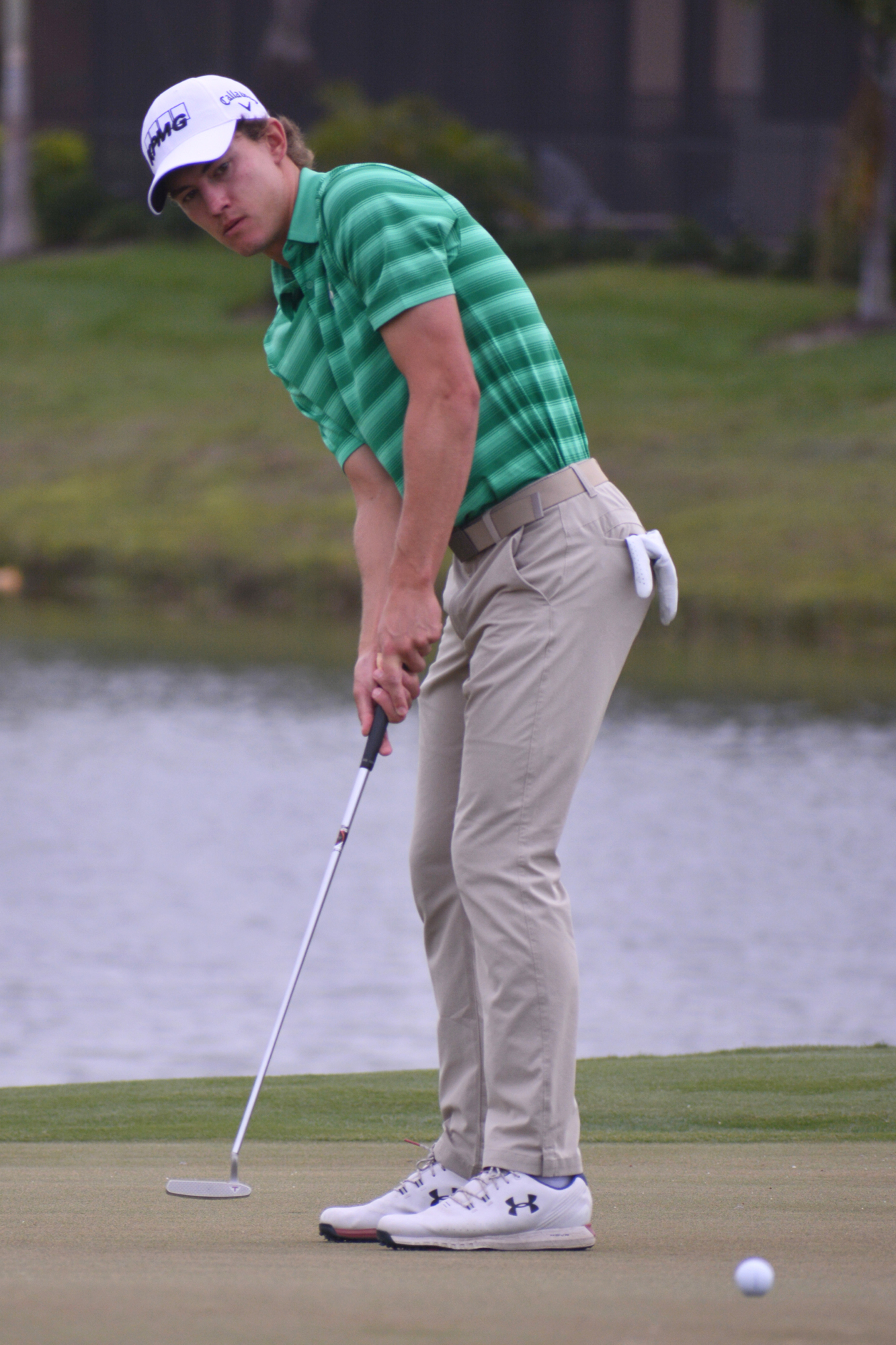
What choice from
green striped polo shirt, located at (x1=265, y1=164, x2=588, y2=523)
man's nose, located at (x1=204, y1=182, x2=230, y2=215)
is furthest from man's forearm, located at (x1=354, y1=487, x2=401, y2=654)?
man's nose, located at (x1=204, y1=182, x2=230, y2=215)

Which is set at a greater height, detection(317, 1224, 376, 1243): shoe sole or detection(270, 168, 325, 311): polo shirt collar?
detection(270, 168, 325, 311): polo shirt collar

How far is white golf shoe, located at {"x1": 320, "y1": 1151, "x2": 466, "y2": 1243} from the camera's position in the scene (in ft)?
11.4

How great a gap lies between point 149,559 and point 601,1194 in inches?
1019

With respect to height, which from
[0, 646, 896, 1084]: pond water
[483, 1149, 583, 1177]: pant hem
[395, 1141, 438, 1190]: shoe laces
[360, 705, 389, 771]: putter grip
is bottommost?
[0, 646, 896, 1084]: pond water

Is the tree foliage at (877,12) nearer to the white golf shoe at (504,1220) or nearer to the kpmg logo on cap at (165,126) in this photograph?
the kpmg logo on cap at (165,126)

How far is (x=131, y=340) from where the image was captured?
131 feet

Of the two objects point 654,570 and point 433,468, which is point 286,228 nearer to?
point 433,468

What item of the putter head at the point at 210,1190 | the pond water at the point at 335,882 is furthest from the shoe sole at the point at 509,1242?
the pond water at the point at 335,882

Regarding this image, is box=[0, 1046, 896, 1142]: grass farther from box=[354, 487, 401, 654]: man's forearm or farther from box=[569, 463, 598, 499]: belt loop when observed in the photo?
box=[569, 463, 598, 499]: belt loop

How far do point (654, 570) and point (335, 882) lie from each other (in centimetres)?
957

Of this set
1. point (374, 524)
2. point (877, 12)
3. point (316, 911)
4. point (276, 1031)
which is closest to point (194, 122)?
point (374, 524)

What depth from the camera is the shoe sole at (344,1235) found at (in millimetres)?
3465

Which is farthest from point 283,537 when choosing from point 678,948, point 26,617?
point 678,948

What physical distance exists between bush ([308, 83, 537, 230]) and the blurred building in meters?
5.75
